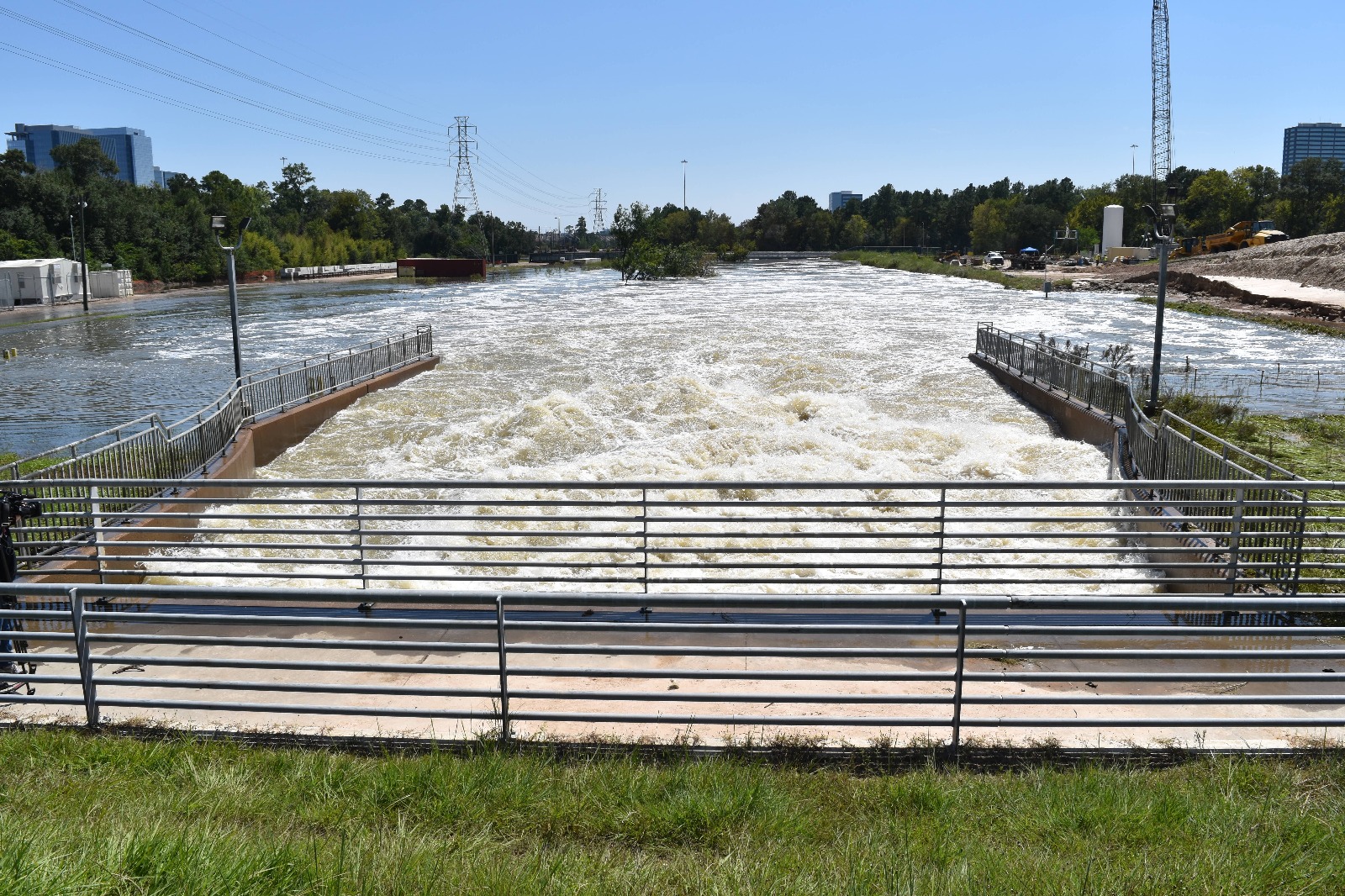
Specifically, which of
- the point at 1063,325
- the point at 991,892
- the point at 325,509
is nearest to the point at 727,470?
the point at 325,509

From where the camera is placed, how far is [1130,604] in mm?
5895

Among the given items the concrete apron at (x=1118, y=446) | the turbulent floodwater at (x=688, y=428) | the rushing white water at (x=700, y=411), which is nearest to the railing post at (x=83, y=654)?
the turbulent floodwater at (x=688, y=428)

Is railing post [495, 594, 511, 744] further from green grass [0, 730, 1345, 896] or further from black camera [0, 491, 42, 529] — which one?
black camera [0, 491, 42, 529]

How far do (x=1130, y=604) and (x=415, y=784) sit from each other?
404 cm

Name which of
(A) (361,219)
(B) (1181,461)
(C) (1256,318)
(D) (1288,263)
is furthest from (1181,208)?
(B) (1181,461)

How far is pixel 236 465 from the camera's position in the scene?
17.2 m

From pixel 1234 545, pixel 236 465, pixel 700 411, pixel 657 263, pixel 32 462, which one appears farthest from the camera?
pixel 657 263

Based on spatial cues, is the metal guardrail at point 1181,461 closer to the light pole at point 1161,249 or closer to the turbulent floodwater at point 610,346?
the light pole at point 1161,249

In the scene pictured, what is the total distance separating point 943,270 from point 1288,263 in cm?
3651

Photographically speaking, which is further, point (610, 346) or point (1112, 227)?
point (1112, 227)

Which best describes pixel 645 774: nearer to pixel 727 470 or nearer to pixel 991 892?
pixel 991 892

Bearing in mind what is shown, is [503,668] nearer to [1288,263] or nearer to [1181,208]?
[1288,263]

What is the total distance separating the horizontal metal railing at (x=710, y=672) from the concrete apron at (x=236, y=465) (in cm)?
88

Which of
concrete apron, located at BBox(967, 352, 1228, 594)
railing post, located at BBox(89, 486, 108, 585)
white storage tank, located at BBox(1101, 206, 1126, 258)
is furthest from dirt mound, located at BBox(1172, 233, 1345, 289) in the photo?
railing post, located at BBox(89, 486, 108, 585)
